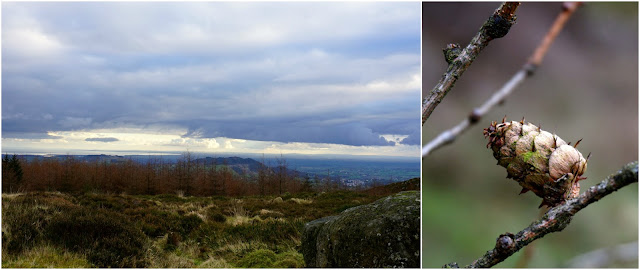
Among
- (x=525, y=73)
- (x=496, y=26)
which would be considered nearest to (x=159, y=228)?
(x=496, y=26)

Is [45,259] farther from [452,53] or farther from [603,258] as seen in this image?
[603,258]

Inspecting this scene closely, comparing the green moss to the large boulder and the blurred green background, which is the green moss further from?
the large boulder

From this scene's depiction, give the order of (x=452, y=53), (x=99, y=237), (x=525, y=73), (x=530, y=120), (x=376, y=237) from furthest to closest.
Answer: (x=99, y=237) → (x=376, y=237) → (x=530, y=120) → (x=452, y=53) → (x=525, y=73)

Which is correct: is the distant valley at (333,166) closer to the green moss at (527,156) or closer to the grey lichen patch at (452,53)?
the grey lichen patch at (452,53)

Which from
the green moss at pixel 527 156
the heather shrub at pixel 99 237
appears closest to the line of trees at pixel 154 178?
the heather shrub at pixel 99 237

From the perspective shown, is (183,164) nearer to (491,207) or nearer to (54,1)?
(54,1)

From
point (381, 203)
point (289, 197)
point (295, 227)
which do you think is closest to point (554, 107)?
point (381, 203)
